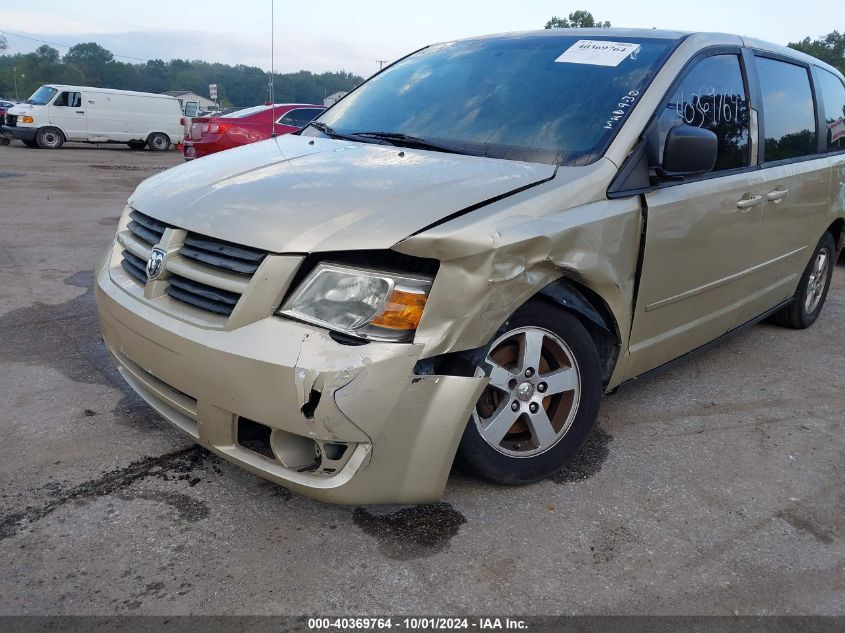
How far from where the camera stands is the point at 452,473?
2721 millimetres

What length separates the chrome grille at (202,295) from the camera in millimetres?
2275

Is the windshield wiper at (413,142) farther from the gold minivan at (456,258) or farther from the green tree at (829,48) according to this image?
the green tree at (829,48)

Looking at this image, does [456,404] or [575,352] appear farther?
[575,352]

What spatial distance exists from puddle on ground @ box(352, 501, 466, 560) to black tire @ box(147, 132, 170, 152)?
72.5 ft

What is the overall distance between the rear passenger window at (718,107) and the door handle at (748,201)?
0.52 ft

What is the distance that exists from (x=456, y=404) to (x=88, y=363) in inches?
93.8

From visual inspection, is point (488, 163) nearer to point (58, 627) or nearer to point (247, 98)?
point (58, 627)

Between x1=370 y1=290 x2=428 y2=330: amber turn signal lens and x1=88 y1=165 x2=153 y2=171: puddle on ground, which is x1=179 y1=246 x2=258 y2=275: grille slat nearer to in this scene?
x1=370 y1=290 x2=428 y2=330: amber turn signal lens

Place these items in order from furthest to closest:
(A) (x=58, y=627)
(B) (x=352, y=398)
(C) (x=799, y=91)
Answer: (C) (x=799, y=91)
(B) (x=352, y=398)
(A) (x=58, y=627)

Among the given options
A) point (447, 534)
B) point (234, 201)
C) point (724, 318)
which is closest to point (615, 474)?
point (447, 534)

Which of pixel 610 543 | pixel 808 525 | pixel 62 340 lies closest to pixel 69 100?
pixel 62 340

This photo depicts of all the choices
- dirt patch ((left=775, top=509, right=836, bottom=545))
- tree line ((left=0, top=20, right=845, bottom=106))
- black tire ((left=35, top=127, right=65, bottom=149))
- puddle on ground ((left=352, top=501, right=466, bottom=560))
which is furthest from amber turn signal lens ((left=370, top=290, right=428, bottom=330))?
tree line ((left=0, top=20, right=845, bottom=106))

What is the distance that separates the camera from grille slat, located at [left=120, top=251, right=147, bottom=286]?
2.67 meters

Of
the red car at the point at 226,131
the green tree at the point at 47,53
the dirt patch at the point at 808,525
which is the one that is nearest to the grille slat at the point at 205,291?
the dirt patch at the point at 808,525
